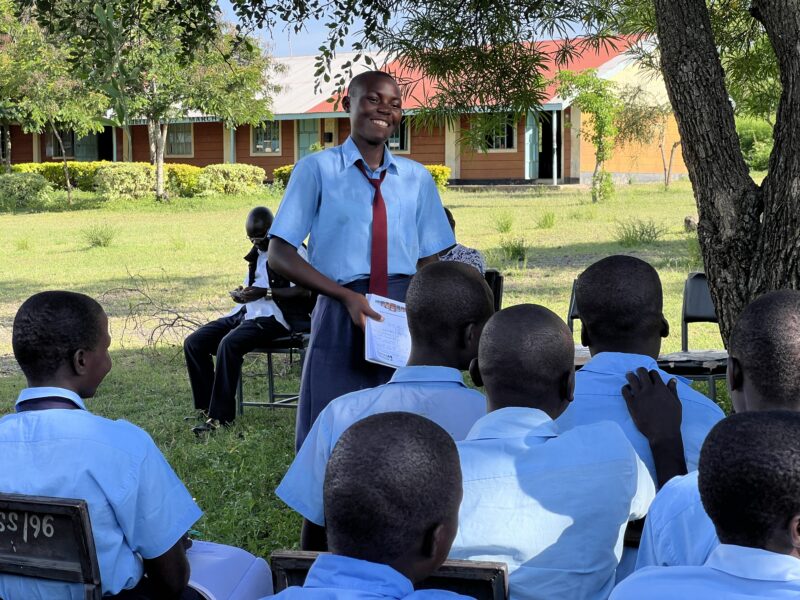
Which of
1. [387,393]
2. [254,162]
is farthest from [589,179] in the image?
[387,393]

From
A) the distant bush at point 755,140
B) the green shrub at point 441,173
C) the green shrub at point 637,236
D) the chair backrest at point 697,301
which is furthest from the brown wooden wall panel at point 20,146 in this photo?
the chair backrest at point 697,301

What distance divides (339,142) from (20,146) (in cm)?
1216

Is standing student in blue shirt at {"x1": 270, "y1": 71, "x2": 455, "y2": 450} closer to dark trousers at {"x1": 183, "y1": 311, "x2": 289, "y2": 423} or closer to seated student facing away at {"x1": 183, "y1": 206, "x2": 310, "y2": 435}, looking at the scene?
seated student facing away at {"x1": 183, "y1": 206, "x2": 310, "y2": 435}

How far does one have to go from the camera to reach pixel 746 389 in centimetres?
239

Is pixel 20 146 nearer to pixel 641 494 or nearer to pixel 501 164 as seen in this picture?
pixel 501 164

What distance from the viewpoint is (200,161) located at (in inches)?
1395

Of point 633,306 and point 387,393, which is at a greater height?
point 633,306

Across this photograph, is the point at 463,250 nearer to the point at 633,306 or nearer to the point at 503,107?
the point at 503,107

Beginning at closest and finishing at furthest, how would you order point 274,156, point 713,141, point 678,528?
point 678,528, point 713,141, point 274,156

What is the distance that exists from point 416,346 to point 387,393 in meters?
0.23

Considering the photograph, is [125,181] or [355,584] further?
[125,181]

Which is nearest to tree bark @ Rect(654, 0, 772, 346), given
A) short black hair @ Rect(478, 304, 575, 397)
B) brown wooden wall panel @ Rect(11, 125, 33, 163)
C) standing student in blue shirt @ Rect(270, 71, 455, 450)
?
standing student in blue shirt @ Rect(270, 71, 455, 450)

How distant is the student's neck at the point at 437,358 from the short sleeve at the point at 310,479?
0.38 metres

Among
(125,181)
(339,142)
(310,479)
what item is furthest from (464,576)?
(339,142)
